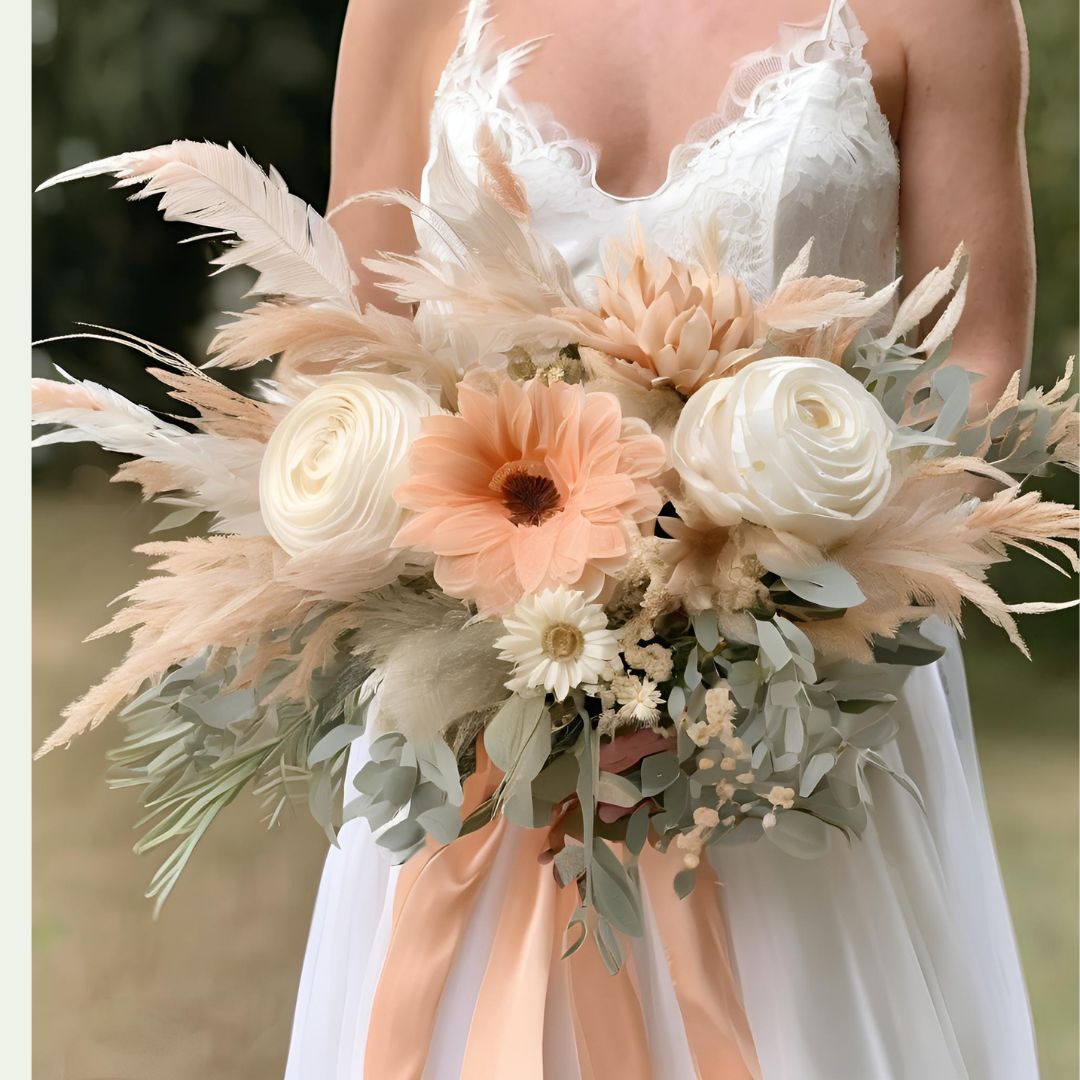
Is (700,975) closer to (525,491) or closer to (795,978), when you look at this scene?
(795,978)

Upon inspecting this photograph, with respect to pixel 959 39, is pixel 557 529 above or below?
below

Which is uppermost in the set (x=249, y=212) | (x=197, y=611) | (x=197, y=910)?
(x=249, y=212)

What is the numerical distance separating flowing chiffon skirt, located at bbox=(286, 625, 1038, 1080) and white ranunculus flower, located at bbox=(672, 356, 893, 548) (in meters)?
0.23

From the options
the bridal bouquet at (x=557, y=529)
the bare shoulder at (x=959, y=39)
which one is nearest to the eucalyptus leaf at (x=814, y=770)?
the bridal bouquet at (x=557, y=529)

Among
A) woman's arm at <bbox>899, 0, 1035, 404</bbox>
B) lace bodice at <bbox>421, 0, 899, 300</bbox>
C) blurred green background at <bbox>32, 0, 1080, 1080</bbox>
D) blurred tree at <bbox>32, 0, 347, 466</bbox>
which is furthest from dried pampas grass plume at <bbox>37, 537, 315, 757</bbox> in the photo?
blurred tree at <bbox>32, 0, 347, 466</bbox>

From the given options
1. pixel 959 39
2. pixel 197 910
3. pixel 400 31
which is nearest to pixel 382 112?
pixel 400 31

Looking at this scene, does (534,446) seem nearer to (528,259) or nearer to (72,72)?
(528,259)

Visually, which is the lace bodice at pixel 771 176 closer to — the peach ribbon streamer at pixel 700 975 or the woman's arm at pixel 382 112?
the woman's arm at pixel 382 112

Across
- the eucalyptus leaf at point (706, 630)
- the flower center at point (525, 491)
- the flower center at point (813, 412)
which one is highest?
the flower center at point (813, 412)

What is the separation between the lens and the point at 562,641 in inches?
18.2

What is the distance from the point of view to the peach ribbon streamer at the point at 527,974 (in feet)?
1.91

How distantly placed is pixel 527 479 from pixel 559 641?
3.3 inches

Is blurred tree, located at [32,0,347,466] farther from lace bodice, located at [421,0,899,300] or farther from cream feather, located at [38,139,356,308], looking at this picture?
cream feather, located at [38,139,356,308]

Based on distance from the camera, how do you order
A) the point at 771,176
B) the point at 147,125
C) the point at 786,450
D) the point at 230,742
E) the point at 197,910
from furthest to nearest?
the point at 147,125
the point at 197,910
the point at 771,176
the point at 230,742
the point at 786,450
